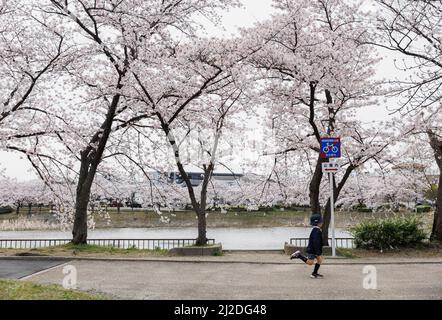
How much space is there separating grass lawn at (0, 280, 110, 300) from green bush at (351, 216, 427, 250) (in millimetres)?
10003

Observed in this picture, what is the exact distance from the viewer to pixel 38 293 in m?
6.83

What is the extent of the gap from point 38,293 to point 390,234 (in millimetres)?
11077

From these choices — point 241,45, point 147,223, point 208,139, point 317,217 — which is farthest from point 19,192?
point 317,217

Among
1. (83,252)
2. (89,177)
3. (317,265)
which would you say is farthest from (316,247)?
(89,177)

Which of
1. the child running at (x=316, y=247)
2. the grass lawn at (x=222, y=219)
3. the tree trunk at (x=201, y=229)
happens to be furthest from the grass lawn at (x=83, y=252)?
the grass lawn at (x=222, y=219)

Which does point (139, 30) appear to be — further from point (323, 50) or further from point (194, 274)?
point (194, 274)

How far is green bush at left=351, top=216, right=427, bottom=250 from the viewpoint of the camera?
14.3 meters

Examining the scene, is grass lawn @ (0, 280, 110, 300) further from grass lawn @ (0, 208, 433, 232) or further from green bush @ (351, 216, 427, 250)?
grass lawn @ (0, 208, 433, 232)

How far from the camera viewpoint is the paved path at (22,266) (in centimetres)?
960

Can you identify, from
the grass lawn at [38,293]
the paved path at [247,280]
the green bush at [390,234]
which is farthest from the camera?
the green bush at [390,234]

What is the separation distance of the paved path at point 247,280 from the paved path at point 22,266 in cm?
44

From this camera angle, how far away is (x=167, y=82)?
613 inches

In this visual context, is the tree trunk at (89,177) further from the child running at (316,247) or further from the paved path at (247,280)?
the child running at (316,247)
